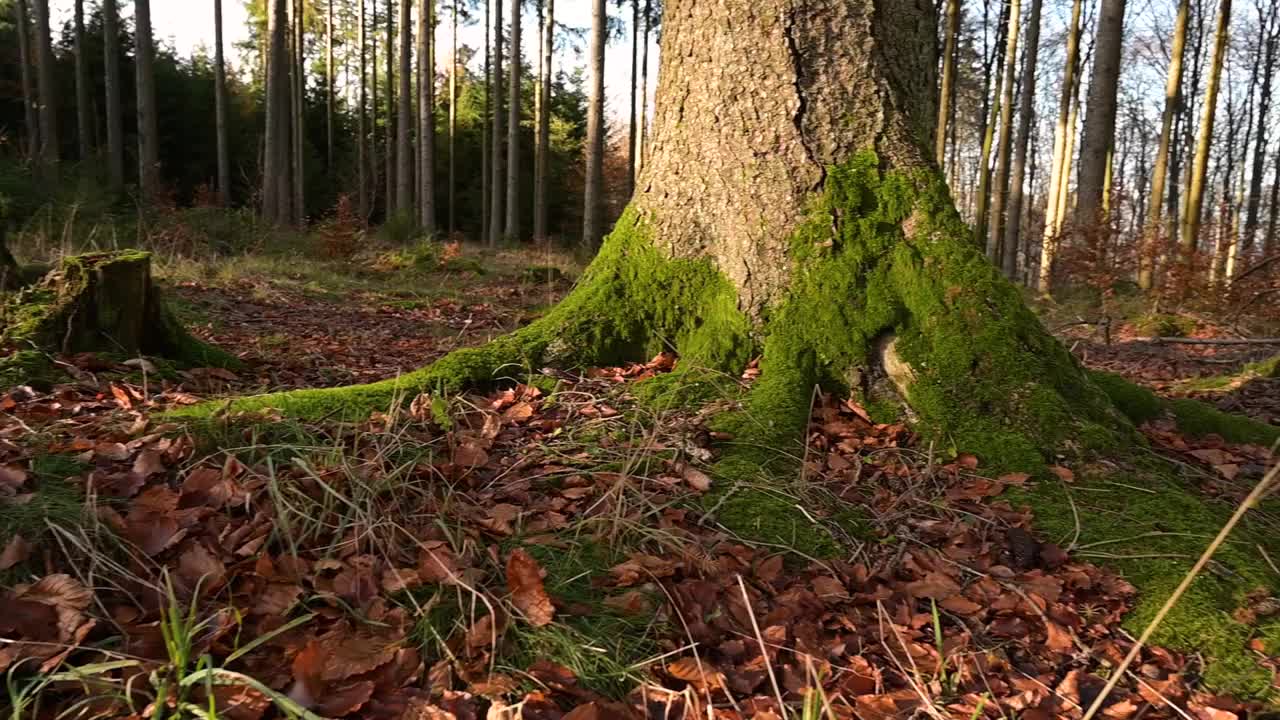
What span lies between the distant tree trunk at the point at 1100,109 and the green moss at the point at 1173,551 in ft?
28.8

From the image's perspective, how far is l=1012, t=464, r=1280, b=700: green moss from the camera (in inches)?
72.5

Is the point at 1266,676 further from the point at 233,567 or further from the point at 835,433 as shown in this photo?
the point at 233,567

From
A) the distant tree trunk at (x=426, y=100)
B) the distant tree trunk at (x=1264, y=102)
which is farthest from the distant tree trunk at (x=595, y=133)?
the distant tree trunk at (x=1264, y=102)

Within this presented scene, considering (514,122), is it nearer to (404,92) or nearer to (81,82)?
Result: (404,92)

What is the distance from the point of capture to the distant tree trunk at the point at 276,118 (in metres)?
14.5

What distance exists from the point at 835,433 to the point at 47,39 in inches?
731

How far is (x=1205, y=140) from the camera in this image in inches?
399

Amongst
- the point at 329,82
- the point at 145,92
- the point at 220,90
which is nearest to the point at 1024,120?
the point at 145,92

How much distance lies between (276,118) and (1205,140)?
16394mm

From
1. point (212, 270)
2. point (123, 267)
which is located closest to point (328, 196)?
point (212, 270)

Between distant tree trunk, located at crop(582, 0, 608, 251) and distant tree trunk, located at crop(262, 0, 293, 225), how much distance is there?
6.11m

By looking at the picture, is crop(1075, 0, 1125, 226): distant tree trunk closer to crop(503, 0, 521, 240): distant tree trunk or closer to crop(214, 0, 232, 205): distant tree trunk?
crop(503, 0, 521, 240): distant tree trunk

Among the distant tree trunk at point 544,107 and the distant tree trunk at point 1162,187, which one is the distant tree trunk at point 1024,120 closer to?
the distant tree trunk at point 1162,187

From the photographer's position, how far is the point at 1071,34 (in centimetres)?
1333
